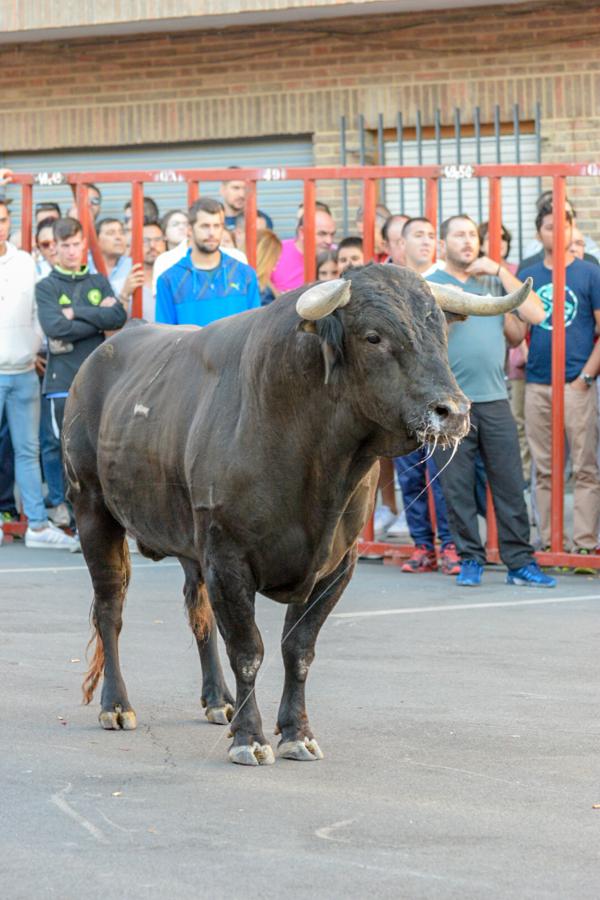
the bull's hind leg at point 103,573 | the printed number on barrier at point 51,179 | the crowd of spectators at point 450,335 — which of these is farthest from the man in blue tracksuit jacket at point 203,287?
→ the bull's hind leg at point 103,573

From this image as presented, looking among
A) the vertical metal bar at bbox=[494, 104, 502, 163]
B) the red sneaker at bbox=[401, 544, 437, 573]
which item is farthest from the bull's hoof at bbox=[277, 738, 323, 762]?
the vertical metal bar at bbox=[494, 104, 502, 163]

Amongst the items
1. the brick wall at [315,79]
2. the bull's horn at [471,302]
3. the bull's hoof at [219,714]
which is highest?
the brick wall at [315,79]

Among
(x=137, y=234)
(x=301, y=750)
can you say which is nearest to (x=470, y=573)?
(x=137, y=234)

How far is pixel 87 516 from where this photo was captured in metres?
7.46

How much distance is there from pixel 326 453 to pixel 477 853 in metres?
1.67

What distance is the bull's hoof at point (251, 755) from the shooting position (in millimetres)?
6375

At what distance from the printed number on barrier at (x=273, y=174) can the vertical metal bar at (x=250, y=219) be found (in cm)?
11

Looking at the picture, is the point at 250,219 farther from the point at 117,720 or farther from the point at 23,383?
the point at 117,720

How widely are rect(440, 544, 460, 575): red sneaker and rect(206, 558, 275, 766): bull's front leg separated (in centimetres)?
543

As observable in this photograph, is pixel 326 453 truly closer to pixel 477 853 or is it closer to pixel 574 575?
pixel 477 853

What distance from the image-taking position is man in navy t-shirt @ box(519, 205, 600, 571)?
38.4 feet

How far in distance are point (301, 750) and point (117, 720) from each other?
3.11 feet

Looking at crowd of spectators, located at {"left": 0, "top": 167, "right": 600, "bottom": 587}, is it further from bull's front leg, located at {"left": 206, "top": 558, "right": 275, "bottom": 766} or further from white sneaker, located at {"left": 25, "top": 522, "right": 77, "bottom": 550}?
bull's front leg, located at {"left": 206, "top": 558, "right": 275, "bottom": 766}

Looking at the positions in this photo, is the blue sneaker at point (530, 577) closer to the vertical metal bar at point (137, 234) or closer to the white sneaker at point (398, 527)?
the white sneaker at point (398, 527)
